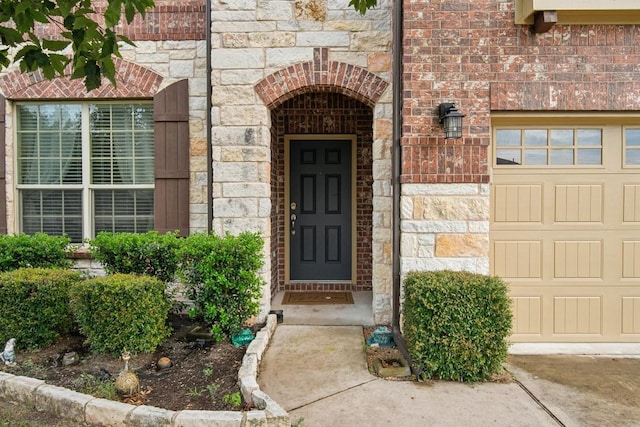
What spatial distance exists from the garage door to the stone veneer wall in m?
1.14

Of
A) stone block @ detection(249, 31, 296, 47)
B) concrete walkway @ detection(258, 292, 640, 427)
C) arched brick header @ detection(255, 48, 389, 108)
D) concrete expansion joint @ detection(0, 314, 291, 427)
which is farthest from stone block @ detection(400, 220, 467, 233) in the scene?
stone block @ detection(249, 31, 296, 47)

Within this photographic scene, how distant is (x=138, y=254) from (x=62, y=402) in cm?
147

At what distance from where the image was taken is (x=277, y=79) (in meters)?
4.50

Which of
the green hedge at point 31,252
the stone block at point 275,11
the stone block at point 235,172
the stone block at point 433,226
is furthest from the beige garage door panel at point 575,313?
the green hedge at point 31,252

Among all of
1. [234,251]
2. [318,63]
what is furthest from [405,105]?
[234,251]

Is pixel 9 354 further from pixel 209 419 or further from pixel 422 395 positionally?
pixel 422 395

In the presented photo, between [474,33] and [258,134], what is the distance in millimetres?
2289

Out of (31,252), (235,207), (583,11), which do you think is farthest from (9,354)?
(583,11)

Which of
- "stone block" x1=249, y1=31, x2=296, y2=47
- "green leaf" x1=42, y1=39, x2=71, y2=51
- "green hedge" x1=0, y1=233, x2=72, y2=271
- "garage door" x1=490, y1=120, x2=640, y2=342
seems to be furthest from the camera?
"stone block" x1=249, y1=31, x2=296, y2=47

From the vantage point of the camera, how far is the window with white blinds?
16.9 ft

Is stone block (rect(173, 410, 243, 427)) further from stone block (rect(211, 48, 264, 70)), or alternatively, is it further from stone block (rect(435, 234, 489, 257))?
stone block (rect(211, 48, 264, 70))

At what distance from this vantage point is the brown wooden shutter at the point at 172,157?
4961 mm

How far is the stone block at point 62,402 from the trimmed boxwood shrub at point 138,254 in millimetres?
1283

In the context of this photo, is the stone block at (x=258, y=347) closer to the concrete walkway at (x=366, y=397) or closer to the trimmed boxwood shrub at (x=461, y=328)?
the concrete walkway at (x=366, y=397)
